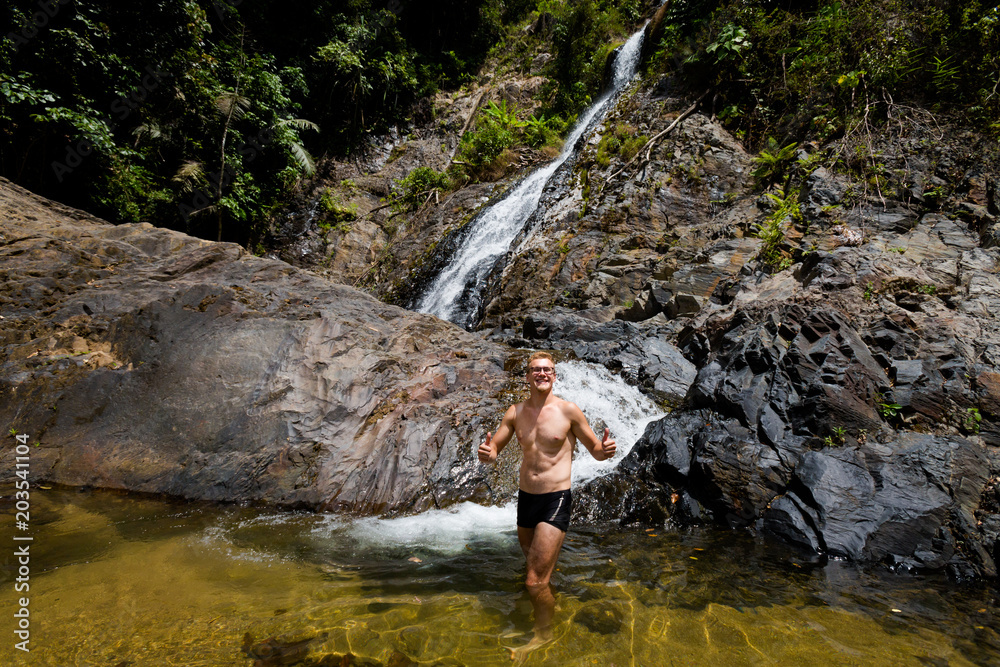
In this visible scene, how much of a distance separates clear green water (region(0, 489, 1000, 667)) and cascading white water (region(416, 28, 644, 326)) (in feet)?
24.5

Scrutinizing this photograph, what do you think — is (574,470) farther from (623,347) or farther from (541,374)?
(623,347)

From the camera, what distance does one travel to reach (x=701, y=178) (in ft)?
34.1

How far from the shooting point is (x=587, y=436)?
296 cm

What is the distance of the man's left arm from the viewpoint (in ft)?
9.16

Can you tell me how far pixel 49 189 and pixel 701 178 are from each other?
14112 millimetres

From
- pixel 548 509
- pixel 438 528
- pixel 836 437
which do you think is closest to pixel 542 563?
pixel 548 509

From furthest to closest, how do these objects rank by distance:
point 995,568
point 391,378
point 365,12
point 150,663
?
1. point 365,12
2. point 391,378
3. point 995,568
4. point 150,663

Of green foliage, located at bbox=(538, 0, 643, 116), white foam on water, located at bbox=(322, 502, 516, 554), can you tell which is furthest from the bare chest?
green foliage, located at bbox=(538, 0, 643, 116)

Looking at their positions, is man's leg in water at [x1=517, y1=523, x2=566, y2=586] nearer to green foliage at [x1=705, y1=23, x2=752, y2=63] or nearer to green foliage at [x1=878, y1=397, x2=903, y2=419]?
green foliage at [x1=878, y1=397, x2=903, y2=419]

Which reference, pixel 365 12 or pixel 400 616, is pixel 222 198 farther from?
pixel 400 616

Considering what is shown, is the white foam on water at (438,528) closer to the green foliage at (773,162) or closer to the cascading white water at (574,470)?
the cascading white water at (574,470)

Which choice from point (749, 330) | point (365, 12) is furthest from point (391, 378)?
point (365, 12)

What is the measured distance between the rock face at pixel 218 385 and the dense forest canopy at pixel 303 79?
15.2 ft

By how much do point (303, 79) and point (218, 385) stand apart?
15623 millimetres
